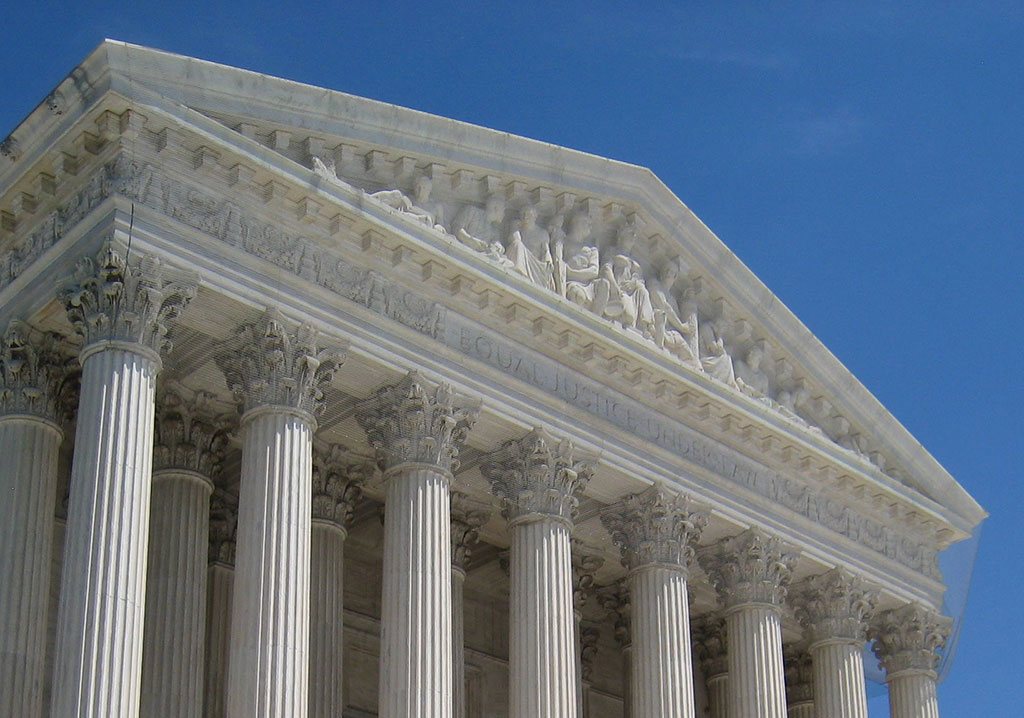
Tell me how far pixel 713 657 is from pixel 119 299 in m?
21.2

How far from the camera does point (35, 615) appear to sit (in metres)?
28.6

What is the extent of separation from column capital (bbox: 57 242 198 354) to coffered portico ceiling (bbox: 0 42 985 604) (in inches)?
16.4

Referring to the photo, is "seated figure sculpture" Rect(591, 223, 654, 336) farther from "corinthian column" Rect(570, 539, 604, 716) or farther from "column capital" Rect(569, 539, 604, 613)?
"column capital" Rect(569, 539, 604, 613)

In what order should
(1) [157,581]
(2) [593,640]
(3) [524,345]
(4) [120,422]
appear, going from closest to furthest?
1. (4) [120,422]
2. (1) [157,581]
3. (3) [524,345]
4. (2) [593,640]

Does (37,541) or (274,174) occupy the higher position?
(274,174)

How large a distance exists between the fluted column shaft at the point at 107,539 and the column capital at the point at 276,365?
2.14 metres

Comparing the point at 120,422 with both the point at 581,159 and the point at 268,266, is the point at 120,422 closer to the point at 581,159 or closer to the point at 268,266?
the point at 268,266

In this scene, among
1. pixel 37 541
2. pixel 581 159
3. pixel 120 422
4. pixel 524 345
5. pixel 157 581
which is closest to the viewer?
pixel 120 422

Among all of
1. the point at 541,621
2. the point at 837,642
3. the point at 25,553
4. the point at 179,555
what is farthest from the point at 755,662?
the point at 25,553

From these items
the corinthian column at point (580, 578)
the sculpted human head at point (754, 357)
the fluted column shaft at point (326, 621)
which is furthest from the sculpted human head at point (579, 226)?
the fluted column shaft at point (326, 621)

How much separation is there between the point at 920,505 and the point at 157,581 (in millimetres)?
19739

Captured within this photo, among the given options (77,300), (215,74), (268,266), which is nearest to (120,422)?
(77,300)

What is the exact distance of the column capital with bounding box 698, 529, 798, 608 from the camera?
3828 cm

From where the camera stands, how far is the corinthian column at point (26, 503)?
27969mm
